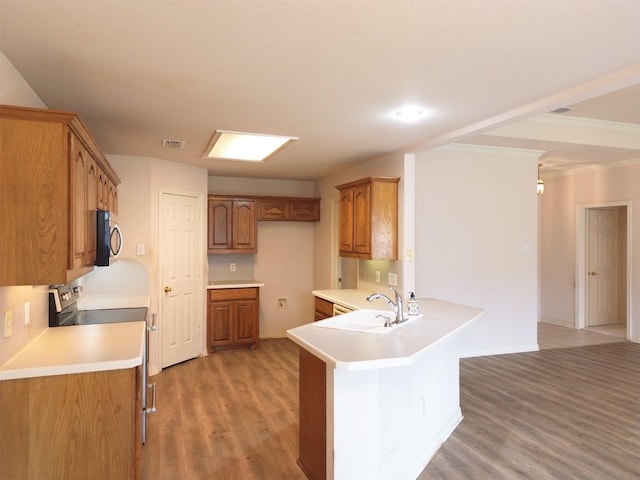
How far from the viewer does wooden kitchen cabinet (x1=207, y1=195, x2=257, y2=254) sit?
18.8 feet

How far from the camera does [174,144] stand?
4.01m

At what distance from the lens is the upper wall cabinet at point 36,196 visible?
6.01 ft

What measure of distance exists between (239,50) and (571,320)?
22.6 ft

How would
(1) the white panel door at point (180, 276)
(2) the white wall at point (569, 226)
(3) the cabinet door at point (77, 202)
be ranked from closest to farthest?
(3) the cabinet door at point (77, 202) < (1) the white panel door at point (180, 276) < (2) the white wall at point (569, 226)

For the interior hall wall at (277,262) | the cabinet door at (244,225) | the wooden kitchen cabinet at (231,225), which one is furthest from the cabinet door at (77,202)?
the interior hall wall at (277,262)

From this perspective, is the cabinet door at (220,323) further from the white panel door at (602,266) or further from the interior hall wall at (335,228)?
the white panel door at (602,266)

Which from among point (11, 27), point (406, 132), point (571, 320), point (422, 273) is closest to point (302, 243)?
point (422, 273)

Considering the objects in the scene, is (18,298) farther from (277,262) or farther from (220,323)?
(277,262)

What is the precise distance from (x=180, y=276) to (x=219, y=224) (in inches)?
40.3

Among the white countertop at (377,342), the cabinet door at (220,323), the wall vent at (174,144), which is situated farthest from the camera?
the cabinet door at (220,323)

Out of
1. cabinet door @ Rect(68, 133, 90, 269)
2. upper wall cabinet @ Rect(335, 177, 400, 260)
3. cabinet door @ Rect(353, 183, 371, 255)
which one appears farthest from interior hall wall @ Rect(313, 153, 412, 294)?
cabinet door @ Rect(68, 133, 90, 269)

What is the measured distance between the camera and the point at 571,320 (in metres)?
6.81

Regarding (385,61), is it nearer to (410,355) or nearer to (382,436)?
(410,355)

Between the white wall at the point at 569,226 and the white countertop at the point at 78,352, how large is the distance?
20.9 feet
